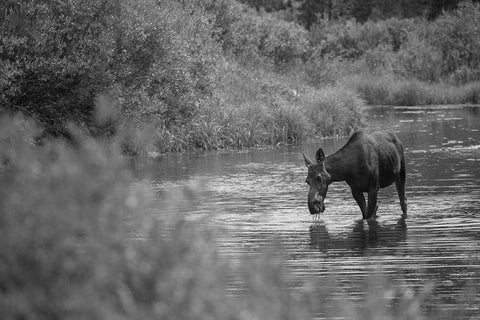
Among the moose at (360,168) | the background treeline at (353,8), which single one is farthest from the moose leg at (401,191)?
the background treeline at (353,8)

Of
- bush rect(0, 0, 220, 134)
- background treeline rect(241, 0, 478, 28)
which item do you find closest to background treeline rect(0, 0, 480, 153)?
bush rect(0, 0, 220, 134)

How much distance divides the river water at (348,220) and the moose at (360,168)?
18.8 inches

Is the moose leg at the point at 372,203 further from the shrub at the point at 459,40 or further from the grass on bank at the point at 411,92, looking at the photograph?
the shrub at the point at 459,40

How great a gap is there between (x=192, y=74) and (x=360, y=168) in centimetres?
1254

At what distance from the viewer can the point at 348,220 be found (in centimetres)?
1487

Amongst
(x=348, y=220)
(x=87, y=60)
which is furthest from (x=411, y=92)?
(x=348, y=220)

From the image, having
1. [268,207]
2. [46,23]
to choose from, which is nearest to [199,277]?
[268,207]

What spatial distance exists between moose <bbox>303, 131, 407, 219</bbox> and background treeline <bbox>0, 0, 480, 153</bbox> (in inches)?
93.3

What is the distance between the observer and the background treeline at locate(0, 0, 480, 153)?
2027 cm

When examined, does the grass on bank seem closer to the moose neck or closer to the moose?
the moose

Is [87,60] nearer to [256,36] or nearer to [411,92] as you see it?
[256,36]

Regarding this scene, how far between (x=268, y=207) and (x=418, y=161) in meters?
7.41

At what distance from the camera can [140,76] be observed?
882 inches

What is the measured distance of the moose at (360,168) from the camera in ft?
44.9
